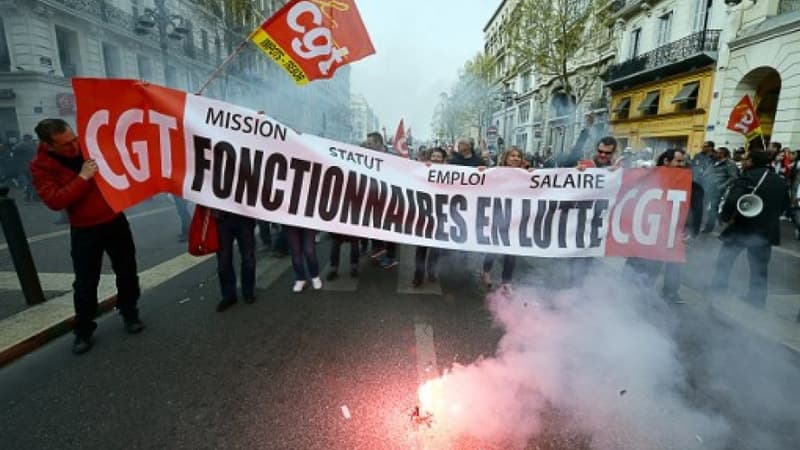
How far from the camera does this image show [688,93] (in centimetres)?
1898

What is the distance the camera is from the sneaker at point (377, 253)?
5.99 meters

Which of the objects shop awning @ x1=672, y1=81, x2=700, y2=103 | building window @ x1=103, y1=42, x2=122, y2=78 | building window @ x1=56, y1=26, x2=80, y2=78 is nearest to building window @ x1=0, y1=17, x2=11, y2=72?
building window @ x1=56, y1=26, x2=80, y2=78

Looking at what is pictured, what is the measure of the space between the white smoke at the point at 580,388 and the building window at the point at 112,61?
2361 cm

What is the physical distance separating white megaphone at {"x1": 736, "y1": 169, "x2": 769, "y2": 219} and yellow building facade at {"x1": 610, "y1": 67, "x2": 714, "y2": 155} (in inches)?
682


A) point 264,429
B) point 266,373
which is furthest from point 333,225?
point 264,429

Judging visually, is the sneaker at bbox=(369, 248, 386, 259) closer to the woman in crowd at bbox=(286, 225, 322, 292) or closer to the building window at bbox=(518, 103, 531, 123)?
the woman in crowd at bbox=(286, 225, 322, 292)

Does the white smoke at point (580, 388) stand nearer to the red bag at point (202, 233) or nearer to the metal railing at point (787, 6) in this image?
the red bag at point (202, 233)

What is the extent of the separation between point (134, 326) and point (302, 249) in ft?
5.68

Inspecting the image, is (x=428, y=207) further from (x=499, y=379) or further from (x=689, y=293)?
(x=689, y=293)

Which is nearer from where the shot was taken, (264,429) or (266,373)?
(264,429)

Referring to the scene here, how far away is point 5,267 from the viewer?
5043 millimetres

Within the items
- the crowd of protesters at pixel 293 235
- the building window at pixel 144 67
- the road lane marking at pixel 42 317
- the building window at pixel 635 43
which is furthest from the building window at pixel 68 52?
the building window at pixel 635 43

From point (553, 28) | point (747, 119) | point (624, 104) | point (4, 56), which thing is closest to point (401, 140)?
point (747, 119)

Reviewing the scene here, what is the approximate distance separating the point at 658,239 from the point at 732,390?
158cm
